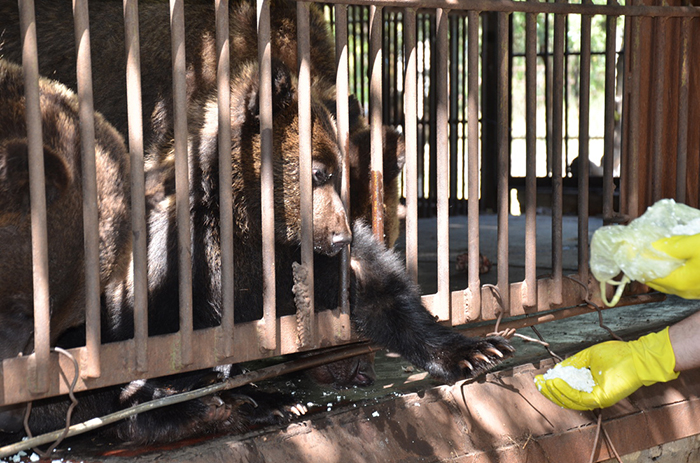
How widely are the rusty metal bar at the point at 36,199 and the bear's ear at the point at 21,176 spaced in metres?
0.49

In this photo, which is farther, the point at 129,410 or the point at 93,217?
the point at 129,410

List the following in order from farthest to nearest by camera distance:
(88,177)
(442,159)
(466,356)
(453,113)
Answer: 1. (453,113)
2. (442,159)
3. (466,356)
4. (88,177)

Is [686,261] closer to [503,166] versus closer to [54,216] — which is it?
[503,166]

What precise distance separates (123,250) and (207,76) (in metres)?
1.40

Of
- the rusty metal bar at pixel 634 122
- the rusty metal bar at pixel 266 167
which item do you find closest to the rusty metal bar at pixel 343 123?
the rusty metal bar at pixel 266 167

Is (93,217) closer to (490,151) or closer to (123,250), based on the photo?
(123,250)

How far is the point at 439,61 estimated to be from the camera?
3.65m

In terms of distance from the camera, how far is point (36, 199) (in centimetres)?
264

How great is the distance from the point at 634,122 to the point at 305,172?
6.65 ft

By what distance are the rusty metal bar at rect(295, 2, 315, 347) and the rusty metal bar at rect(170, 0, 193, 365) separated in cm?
49

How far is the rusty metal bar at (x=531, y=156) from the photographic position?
387 cm

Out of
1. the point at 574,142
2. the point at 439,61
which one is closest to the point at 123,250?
the point at 439,61

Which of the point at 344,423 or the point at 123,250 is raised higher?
the point at 123,250

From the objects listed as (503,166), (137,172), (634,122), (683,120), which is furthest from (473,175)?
(137,172)
